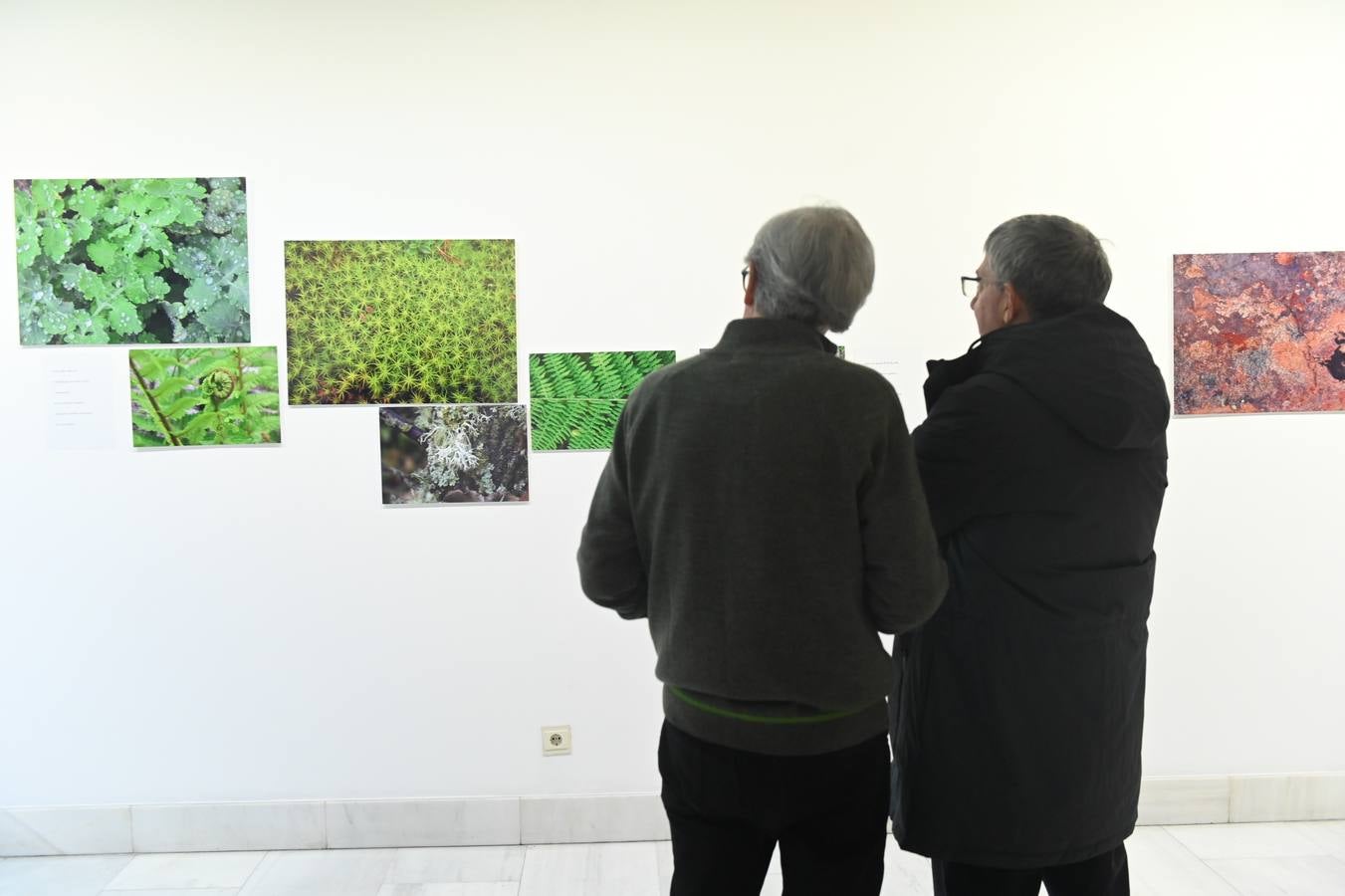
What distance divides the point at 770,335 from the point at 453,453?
174 cm

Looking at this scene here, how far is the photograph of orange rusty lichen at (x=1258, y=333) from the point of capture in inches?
116

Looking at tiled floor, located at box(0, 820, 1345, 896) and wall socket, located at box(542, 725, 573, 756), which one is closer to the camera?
tiled floor, located at box(0, 820, 1345, 896)

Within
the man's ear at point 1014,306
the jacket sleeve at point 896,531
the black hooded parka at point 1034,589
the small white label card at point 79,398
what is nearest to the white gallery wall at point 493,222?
the small white label card at point 79,398

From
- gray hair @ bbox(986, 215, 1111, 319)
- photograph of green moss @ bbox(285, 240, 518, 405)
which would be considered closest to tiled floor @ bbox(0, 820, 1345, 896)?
photograph of green moss @ bbox(285, 240, 518, 405)

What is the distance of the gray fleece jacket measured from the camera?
128cm

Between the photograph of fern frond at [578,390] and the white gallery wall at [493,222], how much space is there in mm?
51

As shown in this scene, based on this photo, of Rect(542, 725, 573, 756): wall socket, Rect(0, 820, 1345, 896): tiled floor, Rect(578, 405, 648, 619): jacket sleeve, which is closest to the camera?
Rect(578, 405, 648, 619): jacket sleeve

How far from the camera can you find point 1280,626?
3.01 metres

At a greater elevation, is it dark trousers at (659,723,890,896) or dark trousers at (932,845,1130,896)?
dark trousers at (659,723,890,896)

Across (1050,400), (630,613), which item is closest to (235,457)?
(630,613)

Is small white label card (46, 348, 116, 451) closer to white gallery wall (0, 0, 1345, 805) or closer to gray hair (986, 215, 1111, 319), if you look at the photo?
white gallery wall (0, 0, 1345, 805)

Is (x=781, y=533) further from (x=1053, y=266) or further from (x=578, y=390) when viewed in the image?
(x=578, y=390)

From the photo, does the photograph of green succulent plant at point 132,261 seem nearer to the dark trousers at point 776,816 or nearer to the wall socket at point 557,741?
the wall socket at point 557,741

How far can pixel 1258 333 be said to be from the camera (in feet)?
9.71
